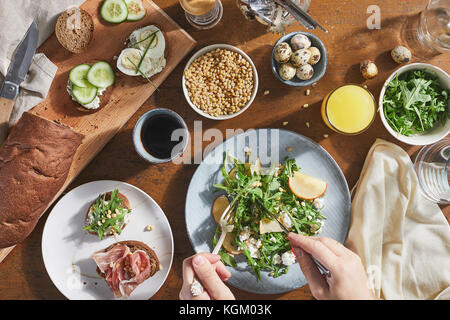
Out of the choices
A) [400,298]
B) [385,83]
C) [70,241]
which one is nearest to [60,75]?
[70,241]

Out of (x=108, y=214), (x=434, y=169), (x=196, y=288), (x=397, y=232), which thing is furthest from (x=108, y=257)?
(x=434, y=169)

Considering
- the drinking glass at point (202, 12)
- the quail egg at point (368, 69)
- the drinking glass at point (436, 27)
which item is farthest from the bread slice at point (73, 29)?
the drinking glass at point (436, 27)

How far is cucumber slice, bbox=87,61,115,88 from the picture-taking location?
5.32ft

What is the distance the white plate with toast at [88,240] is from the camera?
1.69 m

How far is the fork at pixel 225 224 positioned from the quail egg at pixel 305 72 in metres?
0.66

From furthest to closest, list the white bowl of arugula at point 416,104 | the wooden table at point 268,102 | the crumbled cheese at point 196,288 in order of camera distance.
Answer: the wooden table at point 268,102 < the white bowl of arugula at point 416,104 < the crumbled cheese at point 196,288

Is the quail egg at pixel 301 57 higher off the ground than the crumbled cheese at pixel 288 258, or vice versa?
the quail egg at pixel 301 57

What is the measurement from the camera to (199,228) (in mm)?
1681

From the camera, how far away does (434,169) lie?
→ 1739 millimetres

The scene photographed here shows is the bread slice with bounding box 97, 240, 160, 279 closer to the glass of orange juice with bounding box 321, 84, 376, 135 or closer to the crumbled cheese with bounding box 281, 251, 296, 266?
the crumbled cheese with bounding box 281, 251, 296, 266

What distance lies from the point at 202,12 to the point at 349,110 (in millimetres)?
797

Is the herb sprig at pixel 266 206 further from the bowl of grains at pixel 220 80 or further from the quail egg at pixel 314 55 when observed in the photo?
the quail egg at pixel 314 55

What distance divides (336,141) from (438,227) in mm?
635

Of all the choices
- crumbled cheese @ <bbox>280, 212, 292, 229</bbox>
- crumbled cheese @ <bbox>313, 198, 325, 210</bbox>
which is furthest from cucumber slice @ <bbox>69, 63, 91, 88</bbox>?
crumbled cheese @ <bbox>313, 198, 325, 210</bbox>
